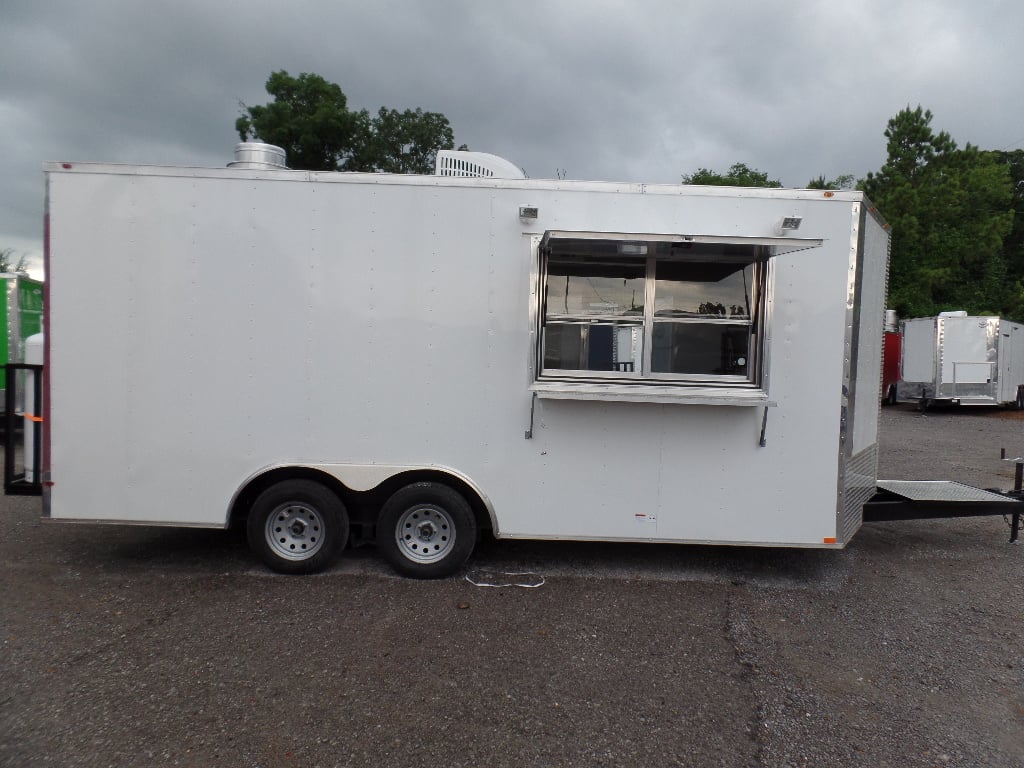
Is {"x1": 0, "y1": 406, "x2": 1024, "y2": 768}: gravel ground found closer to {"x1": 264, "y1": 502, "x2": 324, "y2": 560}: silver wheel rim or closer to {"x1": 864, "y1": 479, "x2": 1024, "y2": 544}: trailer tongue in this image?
{"x1": 264, "y1": 502, "x2": 324, "y2": 560}: silver wheel rim

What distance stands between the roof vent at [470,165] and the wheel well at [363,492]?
2.24 meters

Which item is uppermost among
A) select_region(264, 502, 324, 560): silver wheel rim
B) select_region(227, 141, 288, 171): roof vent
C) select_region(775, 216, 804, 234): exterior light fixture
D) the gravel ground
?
select_region(227, 141, 288, 171): roof vent

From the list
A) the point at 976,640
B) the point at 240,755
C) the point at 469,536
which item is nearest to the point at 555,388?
the point at 469,536

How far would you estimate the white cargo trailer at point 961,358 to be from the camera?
16578 mm

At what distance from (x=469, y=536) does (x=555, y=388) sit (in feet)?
4.03

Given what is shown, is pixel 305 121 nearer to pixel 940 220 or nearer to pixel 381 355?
pixel 381 355

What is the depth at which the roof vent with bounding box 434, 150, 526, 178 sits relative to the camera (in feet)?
16.0

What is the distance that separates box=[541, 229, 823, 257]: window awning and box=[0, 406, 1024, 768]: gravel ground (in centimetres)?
237

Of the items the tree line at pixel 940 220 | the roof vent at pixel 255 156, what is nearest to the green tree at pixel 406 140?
the tree line at pixel 940 220

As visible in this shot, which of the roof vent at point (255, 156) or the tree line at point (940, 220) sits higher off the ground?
the tree line at point (940, 220)

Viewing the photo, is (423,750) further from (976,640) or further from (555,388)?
(976,640)

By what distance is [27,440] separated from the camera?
4.86 metres

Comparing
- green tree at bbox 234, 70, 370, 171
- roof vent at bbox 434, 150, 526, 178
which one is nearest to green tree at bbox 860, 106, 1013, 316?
green tree at bbox 234, 70, 370, 171

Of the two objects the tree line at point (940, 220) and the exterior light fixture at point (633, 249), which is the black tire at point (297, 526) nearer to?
the exterior light fixture at point (633, 249)
